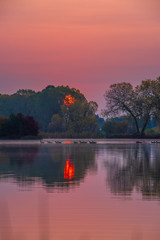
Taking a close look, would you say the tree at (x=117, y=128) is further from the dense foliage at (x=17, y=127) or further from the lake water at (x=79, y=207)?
the lake water at (x=79, y=207)

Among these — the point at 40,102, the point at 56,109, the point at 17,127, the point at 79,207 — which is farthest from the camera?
the point at 40,102

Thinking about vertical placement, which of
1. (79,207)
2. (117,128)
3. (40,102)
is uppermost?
(40,102)

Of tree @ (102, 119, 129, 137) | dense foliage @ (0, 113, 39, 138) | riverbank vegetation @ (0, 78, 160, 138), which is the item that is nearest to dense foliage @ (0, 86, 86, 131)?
riverbank vegetation @ (0, 78, 160, 138)

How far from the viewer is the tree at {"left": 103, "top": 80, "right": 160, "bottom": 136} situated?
4198 inches

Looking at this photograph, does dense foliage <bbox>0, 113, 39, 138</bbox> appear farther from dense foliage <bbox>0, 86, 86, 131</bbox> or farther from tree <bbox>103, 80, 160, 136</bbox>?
dense foliage <bbox>0, 86, 86, 131</bbox>

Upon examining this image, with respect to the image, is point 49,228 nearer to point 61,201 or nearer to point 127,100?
Result: point 61,201

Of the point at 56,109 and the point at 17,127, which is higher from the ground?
the point at 56,109

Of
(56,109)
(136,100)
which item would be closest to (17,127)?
(136,100)

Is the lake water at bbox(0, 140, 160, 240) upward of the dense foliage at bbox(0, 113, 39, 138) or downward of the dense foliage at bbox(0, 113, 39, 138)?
downward

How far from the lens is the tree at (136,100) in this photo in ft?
350

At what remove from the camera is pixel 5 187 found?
1680 cm

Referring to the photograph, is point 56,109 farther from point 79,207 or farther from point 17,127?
point 79,207

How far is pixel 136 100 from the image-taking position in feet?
351

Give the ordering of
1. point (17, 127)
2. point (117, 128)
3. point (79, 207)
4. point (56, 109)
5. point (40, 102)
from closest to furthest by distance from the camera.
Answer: point (79, 207), point (17, 127), point (117, 128), point (56, 109), point (40, 102)
